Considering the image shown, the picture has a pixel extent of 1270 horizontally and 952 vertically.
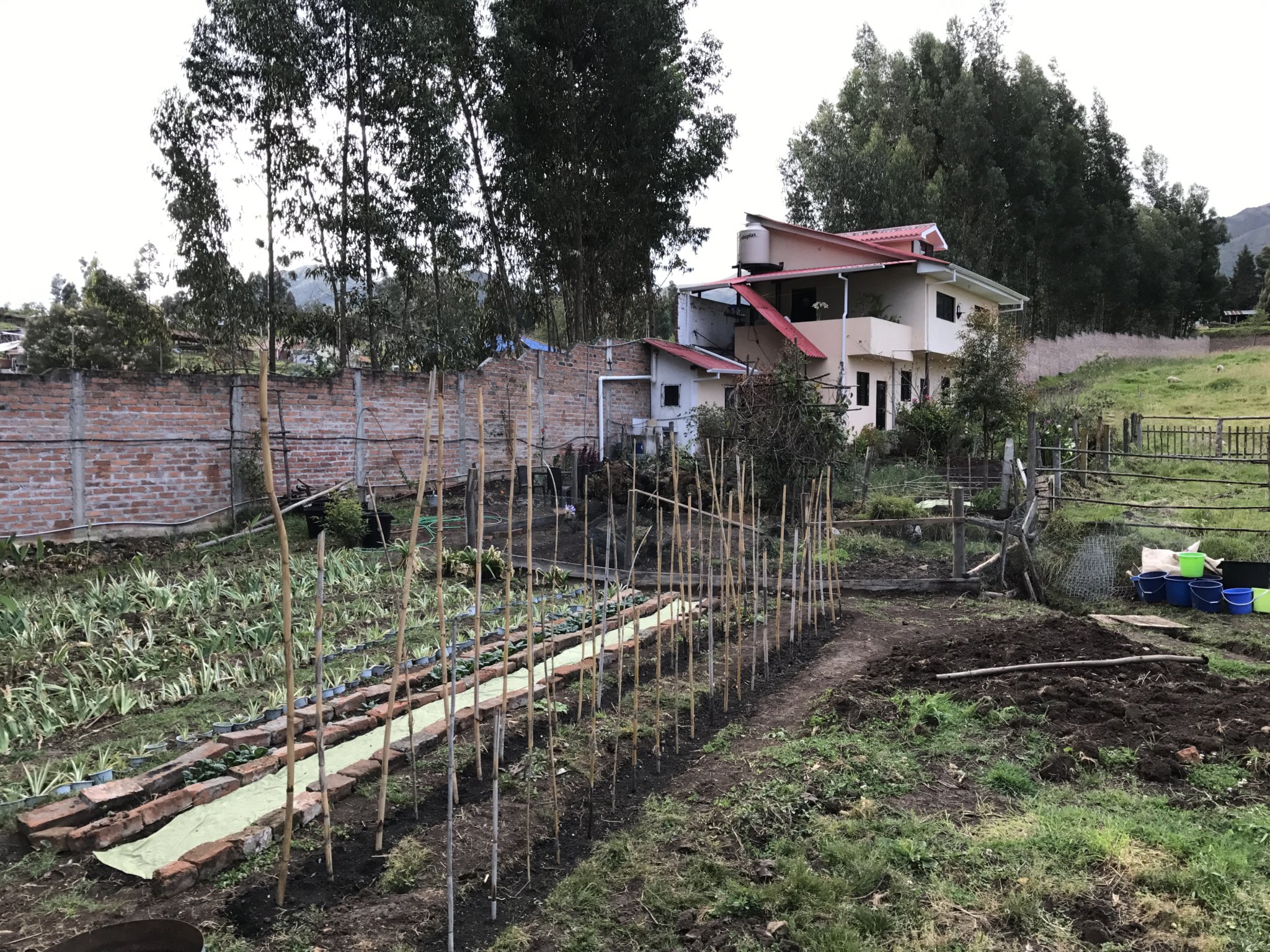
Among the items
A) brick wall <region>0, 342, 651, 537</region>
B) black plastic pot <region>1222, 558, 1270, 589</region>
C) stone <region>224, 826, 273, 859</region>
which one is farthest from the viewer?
brick wall <region>0, 342, 651, 537</region>

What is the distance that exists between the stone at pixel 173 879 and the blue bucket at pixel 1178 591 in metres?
8.75

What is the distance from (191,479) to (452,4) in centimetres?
1260

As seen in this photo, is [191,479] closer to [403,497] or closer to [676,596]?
[403,497]

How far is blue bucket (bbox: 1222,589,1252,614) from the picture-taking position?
25.6ft

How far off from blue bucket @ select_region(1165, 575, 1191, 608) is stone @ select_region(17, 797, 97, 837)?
9.07 meters

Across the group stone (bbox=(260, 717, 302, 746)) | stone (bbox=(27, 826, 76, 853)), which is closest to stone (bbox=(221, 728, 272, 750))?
stone (bbox=(260, 717, 302, 746))

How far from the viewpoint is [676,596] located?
7.92 m

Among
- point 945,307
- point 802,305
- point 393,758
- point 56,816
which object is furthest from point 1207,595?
point 945,307

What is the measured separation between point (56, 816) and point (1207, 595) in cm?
921

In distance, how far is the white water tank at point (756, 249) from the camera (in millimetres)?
23688

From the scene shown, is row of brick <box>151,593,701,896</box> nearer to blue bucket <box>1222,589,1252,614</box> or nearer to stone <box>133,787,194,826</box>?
stone <box>133,787,194,826</box>

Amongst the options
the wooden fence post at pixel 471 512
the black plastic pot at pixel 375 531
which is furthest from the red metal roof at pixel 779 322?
the black plastic pot at pixel 375 531

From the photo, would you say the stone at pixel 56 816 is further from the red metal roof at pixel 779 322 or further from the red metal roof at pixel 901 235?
the red metal roof at pixel 901 235

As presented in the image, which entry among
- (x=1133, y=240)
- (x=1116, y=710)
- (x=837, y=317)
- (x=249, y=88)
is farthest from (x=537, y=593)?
(x=1133, y=240)
